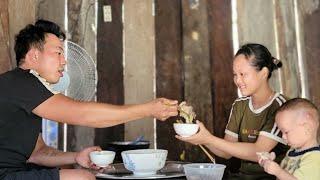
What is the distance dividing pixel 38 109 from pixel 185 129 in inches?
31.1

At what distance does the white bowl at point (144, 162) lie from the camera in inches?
91.0

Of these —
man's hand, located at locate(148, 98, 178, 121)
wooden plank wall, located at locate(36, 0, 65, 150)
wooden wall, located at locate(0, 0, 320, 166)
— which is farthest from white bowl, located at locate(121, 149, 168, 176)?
wooden plank wall, located at locate(36, 0, 65, 150)

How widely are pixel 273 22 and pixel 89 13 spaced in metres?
1.59

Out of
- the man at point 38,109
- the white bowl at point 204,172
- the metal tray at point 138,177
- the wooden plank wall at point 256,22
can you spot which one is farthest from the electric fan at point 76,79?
the white bowl at point 204,172

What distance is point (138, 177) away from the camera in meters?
2.26

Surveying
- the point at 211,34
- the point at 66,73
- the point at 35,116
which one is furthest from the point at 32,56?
the point at 211,34

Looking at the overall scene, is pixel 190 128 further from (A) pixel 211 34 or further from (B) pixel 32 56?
(A) pixel 211 34

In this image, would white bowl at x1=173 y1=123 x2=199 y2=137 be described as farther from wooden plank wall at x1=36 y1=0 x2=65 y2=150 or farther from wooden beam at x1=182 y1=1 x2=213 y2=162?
wooden plank wall at x1=36 y1=0 x2=65 y2=150

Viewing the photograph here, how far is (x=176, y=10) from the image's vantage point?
390 centimetres

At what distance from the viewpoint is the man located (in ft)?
7.53

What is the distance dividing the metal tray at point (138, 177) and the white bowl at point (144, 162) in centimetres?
4

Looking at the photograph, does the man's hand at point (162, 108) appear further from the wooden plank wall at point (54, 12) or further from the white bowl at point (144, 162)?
the wooden plank wall at point (54, 12)

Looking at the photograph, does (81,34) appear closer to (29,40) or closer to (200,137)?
(29,40)

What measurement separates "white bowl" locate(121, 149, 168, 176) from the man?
240mm
